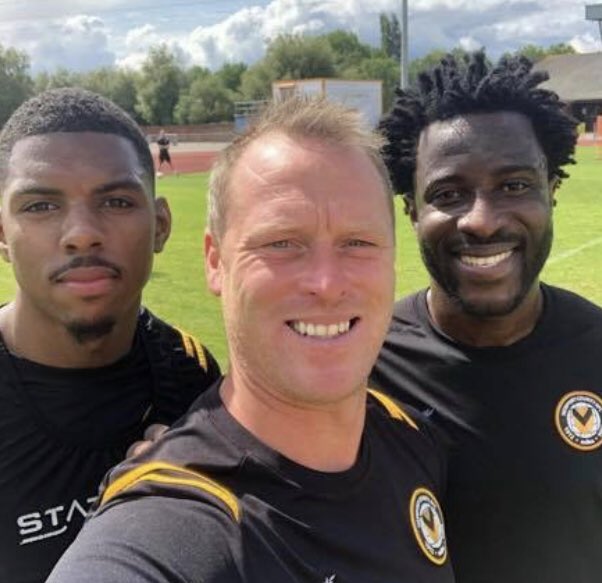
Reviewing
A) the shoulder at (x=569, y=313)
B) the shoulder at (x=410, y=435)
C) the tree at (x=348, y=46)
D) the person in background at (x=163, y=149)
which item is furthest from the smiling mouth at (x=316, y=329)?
the tree at (x=348, y=46)

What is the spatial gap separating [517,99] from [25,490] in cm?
197

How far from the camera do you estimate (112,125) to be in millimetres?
2363

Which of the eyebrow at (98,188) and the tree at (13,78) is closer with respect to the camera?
the eyebrow at (98,188)

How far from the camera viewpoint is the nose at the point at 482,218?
2504 mm

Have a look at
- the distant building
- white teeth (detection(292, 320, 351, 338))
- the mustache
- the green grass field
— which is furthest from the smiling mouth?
the distant building

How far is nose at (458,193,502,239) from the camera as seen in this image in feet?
8.21

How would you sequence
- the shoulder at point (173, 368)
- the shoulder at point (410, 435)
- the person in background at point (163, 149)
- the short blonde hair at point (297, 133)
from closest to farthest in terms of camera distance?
the short blonde hair at point (297, 133), the shoulder at point (410, 435), the shoulder at point (173, 368), the person in background at point (163, 149)

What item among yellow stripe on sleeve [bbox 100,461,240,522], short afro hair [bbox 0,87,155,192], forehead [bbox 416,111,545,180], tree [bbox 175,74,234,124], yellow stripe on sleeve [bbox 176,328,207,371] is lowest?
tree [bbox 175,74,234,124]

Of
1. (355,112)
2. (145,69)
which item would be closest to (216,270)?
(355,112)

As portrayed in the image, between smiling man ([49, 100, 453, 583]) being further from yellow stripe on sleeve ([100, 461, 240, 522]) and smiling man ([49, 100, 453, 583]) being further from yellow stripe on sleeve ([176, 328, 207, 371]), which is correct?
yellow stripe on sleeve ([176, 328, 207, 371])

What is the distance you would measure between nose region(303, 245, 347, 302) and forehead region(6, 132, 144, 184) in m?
0.80

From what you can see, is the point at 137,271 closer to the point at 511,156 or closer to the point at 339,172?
the point at 339,172

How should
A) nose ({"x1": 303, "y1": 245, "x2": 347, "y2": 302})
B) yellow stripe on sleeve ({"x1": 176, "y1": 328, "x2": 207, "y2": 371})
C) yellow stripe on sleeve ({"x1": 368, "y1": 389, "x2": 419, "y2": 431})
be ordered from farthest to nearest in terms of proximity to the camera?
yellow stripe on sleeve ({"x1": 176, "y1": 328, "x2": 207, "y2": 371}) < yellow stripe on sleeve ({"x1": 368, "y1": 389, "x2": 419, "y2": 431}) < nose ({"x1": 303, "y1": 245, "x2": 347, "y2": 302})

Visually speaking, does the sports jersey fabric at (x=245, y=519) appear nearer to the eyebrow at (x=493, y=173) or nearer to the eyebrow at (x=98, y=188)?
the eyebrow at (x=98, y=188)
